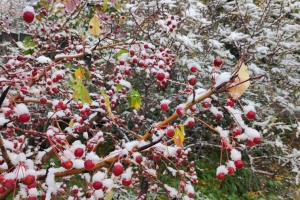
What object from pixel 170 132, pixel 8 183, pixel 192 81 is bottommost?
pixel 8 183

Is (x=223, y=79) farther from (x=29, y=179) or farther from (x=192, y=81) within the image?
(x=29, y=179)

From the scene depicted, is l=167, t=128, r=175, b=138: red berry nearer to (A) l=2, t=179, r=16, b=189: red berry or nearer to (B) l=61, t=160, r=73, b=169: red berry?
(B) l=61, t=160, r=73, b=169: red berry

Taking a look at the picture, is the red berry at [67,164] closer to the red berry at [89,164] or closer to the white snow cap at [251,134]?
the red berry at [89,164]

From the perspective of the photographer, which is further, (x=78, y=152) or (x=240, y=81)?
(x=78, y=152)

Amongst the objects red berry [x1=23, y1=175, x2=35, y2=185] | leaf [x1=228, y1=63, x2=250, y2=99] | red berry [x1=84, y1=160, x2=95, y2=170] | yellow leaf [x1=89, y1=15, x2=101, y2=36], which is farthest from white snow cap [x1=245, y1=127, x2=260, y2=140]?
yellow leaf [x1=89, y1=15, x2=101, y2=36]

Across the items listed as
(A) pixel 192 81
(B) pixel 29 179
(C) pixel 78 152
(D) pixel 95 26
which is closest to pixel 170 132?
(A) pixel 192 81

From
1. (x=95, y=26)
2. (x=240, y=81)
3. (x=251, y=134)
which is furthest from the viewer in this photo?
(x=95, y=26)

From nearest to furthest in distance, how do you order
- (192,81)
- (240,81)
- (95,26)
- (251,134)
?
1. (240,81)
2. (251,134)
3. (192,81)
4. (95,26)

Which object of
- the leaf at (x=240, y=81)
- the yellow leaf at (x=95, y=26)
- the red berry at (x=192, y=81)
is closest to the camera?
the leaf at (x=240, y=81)

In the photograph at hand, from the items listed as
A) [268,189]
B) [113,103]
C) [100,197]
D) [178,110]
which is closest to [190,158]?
[268,189]

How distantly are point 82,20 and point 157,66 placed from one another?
234 cm

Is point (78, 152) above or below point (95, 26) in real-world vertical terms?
below

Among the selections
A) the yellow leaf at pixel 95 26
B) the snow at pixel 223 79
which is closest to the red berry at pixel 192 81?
the snow at pixel 223 79

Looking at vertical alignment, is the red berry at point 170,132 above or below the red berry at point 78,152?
above
